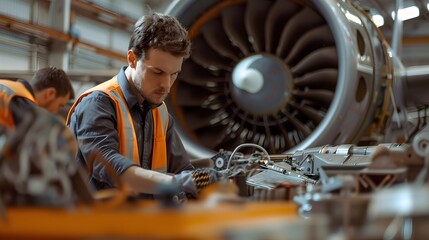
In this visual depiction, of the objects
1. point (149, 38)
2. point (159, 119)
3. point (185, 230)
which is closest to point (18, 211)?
point (185, 230)

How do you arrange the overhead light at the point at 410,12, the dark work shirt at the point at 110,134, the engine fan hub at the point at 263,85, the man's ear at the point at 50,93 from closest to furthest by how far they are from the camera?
the dark work shirt at the point at 110,134 < the man's ear at the point at 50,93 < the engine fan hub at the point at 263,85 < the overhead light at the point at 410,12

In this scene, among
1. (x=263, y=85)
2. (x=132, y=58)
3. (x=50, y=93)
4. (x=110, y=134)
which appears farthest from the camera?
(x=263, y=85)

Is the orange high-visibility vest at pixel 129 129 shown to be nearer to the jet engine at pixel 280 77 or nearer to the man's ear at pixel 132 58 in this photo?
the man's ear at pixel 132 58

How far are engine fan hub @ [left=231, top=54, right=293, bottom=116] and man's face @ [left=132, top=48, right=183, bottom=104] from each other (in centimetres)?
157

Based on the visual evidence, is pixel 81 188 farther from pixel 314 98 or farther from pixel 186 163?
pixel 314 98

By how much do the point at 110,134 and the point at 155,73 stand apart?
347mm

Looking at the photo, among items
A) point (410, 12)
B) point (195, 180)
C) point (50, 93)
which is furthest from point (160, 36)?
point (410, 12)

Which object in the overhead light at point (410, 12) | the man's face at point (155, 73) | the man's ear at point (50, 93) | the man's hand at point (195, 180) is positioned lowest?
Result: the man's hand at point (195, 180)

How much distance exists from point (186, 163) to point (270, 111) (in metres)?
1.46

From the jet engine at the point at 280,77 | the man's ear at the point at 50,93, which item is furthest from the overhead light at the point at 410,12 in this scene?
the man's ear at the point at 50,93

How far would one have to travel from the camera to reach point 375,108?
4316 millimetres

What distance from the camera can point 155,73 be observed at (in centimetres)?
279

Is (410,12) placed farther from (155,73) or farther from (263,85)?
(155,73)

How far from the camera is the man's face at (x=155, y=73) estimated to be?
2.75m
